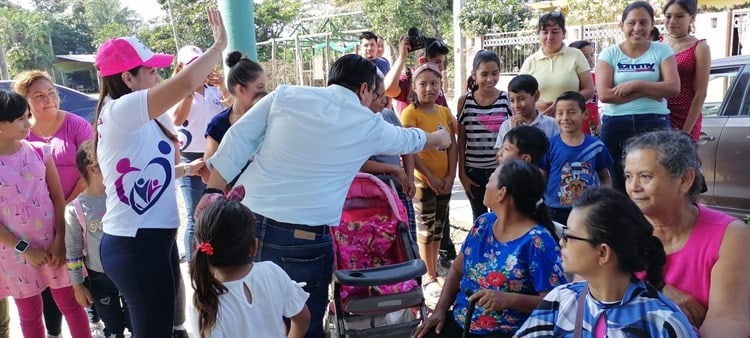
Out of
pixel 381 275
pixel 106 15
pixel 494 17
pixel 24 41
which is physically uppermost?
pixel 106 15

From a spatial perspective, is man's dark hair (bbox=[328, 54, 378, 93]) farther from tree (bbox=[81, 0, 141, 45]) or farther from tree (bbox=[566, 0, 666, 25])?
tree (bbox=[81, 0, 141, 45])

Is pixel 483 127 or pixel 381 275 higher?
pixel 483 127

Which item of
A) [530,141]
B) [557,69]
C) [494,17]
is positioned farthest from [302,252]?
[494,17]

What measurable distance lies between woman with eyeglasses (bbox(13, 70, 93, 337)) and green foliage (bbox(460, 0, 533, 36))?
13617 millimetres

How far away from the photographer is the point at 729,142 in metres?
4.48

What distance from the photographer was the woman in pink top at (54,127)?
3.18 m

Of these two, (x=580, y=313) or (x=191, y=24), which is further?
(x=191, y=24)

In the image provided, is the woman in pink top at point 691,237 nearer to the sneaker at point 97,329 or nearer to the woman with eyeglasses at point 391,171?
the woman with eyeglasses at point 391,171

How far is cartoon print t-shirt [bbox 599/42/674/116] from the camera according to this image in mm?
3383

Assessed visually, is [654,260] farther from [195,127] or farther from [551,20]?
[195,127]

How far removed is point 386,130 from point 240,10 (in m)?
2.34

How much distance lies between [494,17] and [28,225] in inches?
565

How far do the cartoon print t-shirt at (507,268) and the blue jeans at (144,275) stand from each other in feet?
4.08

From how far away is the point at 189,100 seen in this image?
4035 mm
